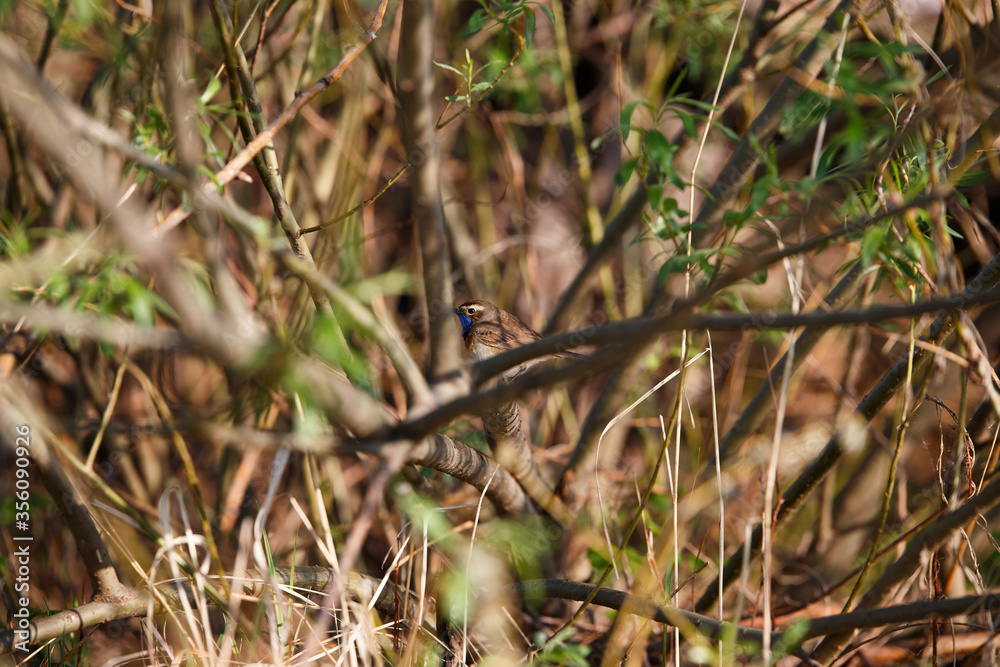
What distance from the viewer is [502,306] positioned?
5738 millimetres

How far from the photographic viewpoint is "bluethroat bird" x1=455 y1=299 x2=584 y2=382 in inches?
179

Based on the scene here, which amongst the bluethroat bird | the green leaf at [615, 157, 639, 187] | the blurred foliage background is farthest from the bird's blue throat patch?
the green leaf at [615, 157, 639, 187]

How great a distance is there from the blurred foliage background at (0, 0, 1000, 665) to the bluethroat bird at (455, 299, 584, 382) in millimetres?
427

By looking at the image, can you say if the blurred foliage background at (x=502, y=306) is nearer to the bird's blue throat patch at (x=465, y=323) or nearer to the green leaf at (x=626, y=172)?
the green leaf at (x=626, y=172)

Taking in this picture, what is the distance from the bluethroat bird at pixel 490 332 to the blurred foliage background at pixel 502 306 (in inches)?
16.8

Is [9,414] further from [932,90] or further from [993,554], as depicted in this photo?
[993,554]

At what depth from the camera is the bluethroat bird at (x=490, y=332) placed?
4.55 metres

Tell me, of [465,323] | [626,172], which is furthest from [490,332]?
[626,172]

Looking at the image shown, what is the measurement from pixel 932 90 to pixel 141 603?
4.46m

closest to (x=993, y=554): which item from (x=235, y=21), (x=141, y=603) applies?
(x=141, y=603)

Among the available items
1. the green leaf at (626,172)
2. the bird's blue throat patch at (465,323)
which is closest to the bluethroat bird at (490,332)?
the bird's blue throat patch at (465,323)

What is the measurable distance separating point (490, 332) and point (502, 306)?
1.19 m

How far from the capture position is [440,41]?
4852 mm

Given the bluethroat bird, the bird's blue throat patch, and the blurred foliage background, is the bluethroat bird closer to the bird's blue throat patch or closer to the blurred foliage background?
the bird's blue throat patch
